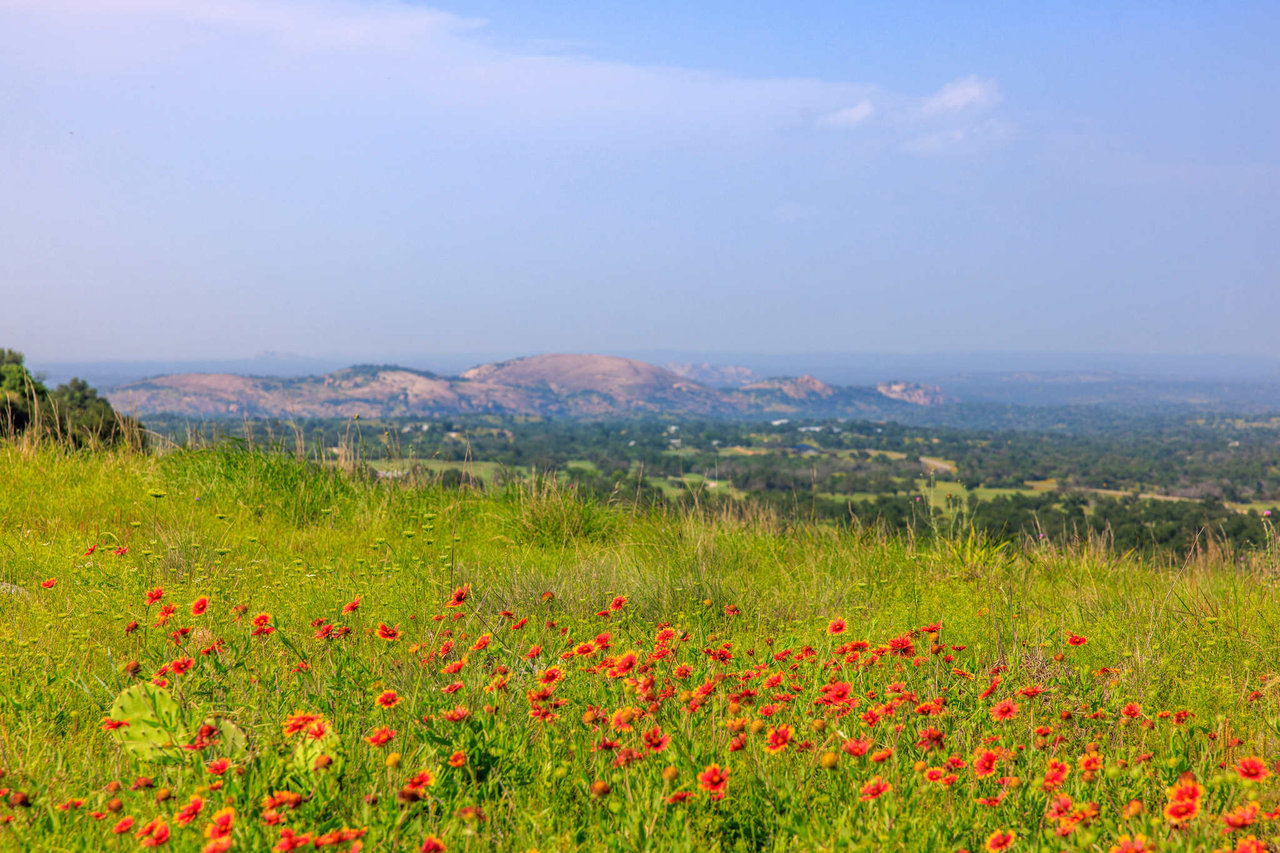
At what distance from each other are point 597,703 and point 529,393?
446 ft

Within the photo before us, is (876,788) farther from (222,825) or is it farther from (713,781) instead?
(222,825)

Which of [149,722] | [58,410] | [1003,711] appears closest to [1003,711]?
[1003,711]

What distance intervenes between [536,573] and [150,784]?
124 inches

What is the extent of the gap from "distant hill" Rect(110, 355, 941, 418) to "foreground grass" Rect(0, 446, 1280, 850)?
70.8m

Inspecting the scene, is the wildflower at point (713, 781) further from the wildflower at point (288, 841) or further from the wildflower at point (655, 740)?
the wildflower at point (288, 841)

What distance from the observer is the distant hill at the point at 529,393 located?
85.2 m

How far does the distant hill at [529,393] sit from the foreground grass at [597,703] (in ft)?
232

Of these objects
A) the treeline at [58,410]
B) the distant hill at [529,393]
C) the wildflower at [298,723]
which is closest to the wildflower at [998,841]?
the wildflower at [298,723]

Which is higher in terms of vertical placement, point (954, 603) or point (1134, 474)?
point (954, 603)

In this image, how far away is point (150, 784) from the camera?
203 centimetres

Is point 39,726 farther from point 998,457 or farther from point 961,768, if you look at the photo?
point 998,457

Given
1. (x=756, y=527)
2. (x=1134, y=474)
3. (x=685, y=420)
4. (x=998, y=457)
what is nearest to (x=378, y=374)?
(x=685, y=420)

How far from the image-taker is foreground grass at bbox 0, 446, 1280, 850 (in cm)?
210

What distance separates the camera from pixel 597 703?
2840 millimetres
